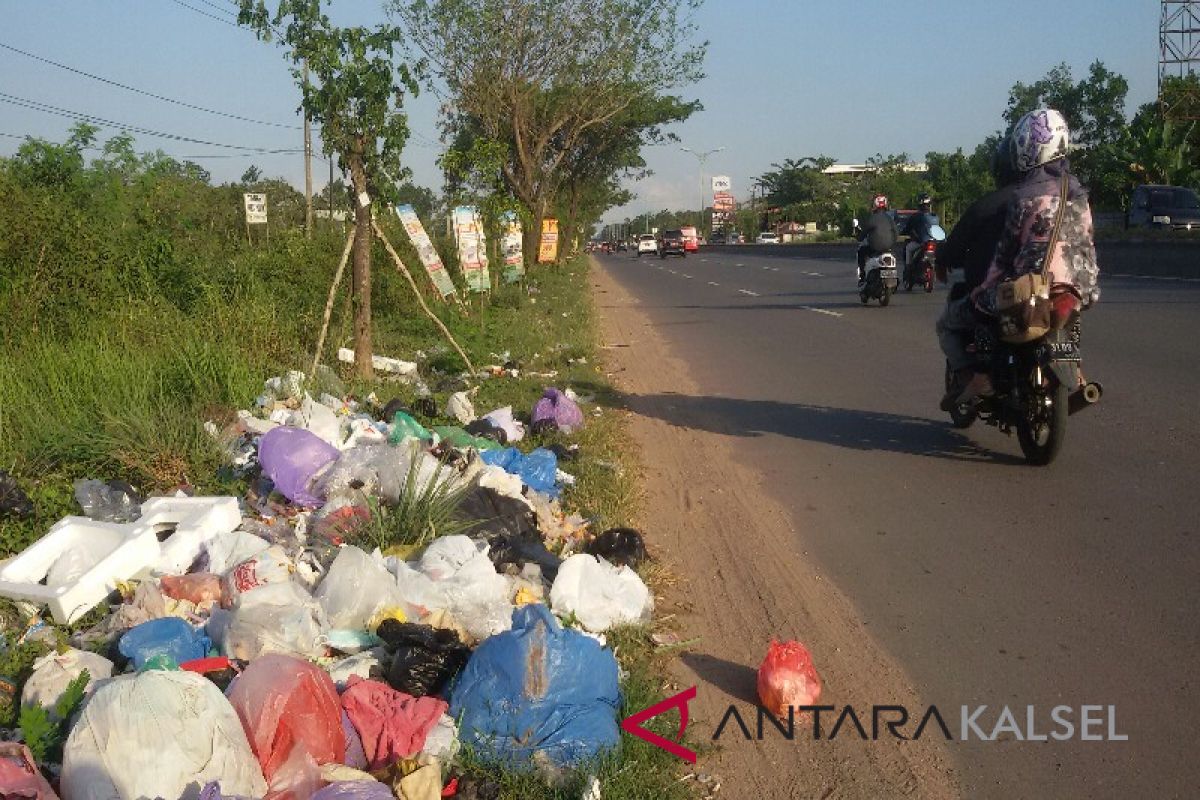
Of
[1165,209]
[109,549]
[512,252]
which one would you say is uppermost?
[1165,209]

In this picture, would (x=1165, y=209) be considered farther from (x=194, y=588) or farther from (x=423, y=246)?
(x=194, y=588)

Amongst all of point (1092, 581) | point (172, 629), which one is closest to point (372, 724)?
point (172, 629)

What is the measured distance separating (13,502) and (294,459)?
4.47ft

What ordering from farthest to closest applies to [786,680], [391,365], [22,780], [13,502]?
[391,365] < [13,502] < [786,680] < [22,780]

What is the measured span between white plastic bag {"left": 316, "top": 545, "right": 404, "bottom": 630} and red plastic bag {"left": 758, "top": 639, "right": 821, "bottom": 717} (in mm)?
1488

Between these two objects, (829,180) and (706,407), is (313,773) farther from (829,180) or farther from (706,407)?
(829,180)

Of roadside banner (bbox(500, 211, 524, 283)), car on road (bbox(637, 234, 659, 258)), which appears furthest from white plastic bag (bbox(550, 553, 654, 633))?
car on road (bbox(637, 234, 659, 258))

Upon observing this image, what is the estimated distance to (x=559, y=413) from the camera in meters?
8.13

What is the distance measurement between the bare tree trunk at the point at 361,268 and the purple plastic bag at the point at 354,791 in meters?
6.82

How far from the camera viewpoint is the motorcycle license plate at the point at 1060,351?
654 centimetres

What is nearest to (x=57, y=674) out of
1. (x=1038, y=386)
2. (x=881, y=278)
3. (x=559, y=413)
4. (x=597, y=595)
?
(x=597, y=595)

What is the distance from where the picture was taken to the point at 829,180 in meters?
98.4

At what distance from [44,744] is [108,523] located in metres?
A: 1.82

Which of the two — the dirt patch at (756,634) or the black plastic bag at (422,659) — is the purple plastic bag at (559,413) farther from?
the black plastic bag at (422,659)
